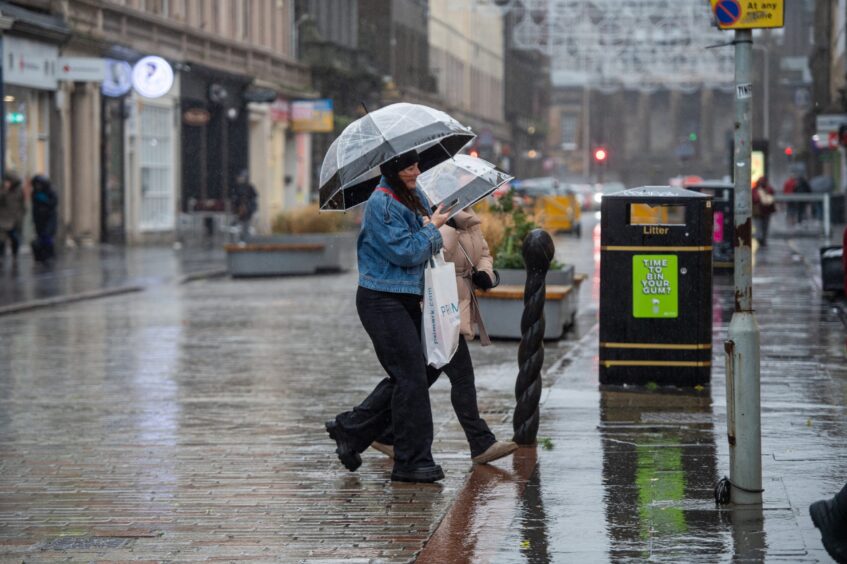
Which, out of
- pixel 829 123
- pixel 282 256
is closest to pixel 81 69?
pixel 282 256

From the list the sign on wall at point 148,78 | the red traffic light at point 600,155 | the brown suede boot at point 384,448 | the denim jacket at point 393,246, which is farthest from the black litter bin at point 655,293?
the red traffic light at point 600,155

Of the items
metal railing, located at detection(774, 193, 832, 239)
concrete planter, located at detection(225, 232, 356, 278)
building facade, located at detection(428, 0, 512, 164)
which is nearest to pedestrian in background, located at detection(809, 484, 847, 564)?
concrete planter, located at detection(225, 232, 356, 278)

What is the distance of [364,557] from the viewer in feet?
21.7

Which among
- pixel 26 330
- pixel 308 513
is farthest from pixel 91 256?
pixel 308 513

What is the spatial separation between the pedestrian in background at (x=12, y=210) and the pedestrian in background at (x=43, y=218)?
37cm

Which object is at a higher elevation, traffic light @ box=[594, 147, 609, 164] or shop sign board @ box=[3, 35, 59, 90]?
shop sign board @ box=[3, 35, 59, 90]

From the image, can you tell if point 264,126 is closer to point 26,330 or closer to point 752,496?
point 26,330

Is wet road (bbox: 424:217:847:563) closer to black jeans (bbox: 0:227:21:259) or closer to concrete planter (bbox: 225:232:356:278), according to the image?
concrete planter (bbox: 225:232:356:278)

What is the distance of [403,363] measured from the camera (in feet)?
27.0

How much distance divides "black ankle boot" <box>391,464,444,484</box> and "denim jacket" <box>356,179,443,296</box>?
0.91 meters

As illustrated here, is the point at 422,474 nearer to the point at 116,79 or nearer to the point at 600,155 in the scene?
the point at 116,79

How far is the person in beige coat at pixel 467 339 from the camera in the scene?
340 inches

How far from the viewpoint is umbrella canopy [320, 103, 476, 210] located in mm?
8047

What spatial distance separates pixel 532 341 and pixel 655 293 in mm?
2566
